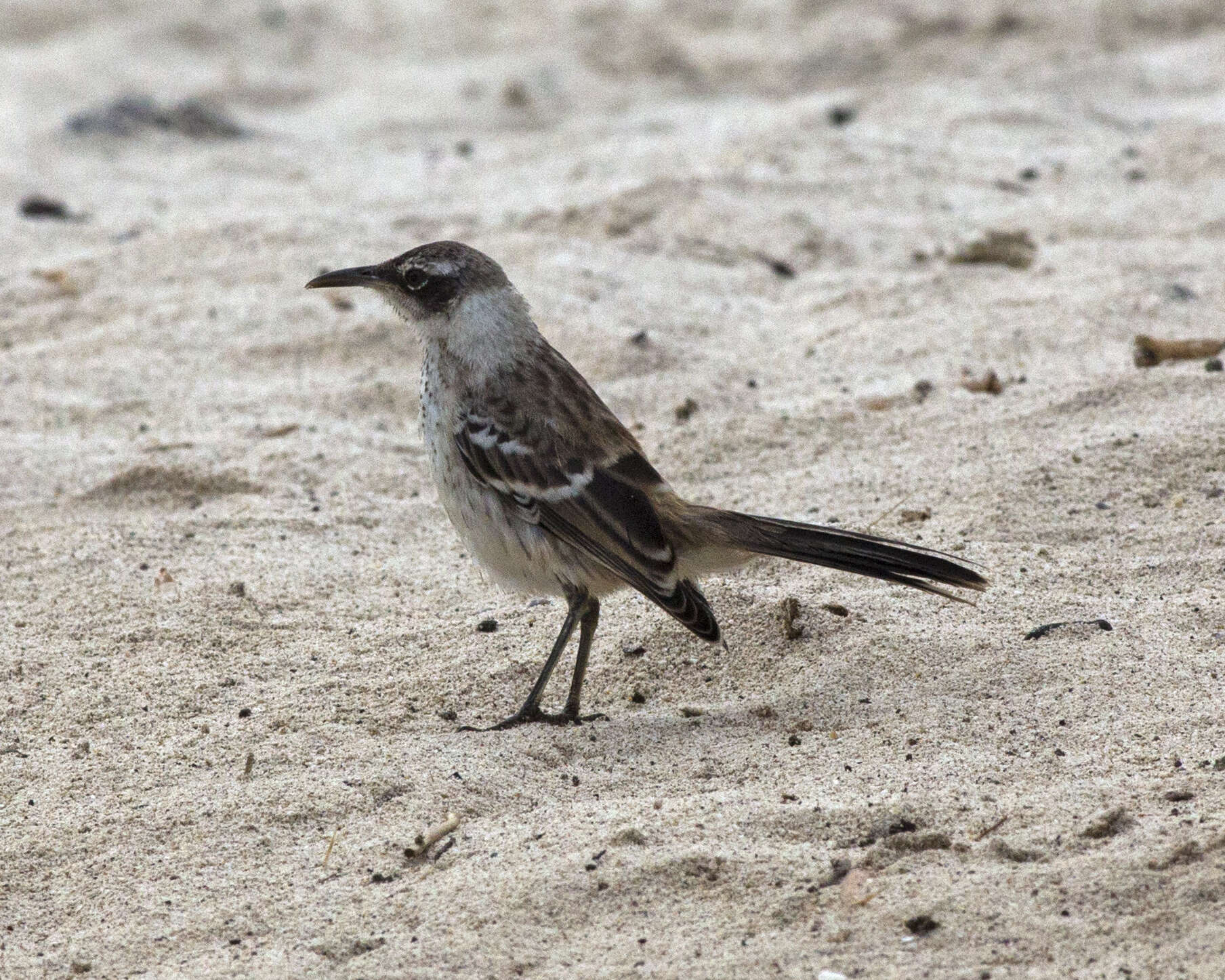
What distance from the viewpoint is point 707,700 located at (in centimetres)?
445

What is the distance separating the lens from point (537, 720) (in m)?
4.39

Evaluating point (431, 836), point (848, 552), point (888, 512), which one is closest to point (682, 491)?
point (888, 512)

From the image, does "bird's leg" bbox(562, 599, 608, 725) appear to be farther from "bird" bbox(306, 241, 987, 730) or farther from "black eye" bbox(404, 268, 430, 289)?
"black eye" bbox(404, 268, 430, 289)

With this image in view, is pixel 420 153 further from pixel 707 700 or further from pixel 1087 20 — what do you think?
pixel 707 700

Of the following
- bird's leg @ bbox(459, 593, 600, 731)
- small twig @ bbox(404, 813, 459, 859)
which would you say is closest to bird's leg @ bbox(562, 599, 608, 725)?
bird's leg @ bbox(459, 593, 600, 731)

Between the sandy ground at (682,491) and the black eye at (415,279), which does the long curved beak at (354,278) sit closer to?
the black eye at (415,279)

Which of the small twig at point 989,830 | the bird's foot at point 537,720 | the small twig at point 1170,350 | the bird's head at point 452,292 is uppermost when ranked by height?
the bird's head at point 452,292

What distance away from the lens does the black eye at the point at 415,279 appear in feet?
16.9

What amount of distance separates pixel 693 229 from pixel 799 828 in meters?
4.92

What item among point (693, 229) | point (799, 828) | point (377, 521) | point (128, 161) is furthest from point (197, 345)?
point (799, 828)

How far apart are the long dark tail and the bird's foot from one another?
0.65 metres

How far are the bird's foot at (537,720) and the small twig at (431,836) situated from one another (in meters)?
0.59

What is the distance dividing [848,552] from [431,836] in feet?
4.55

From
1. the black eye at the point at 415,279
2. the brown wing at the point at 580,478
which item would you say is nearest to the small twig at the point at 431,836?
the brown wing at the point at 580,478
